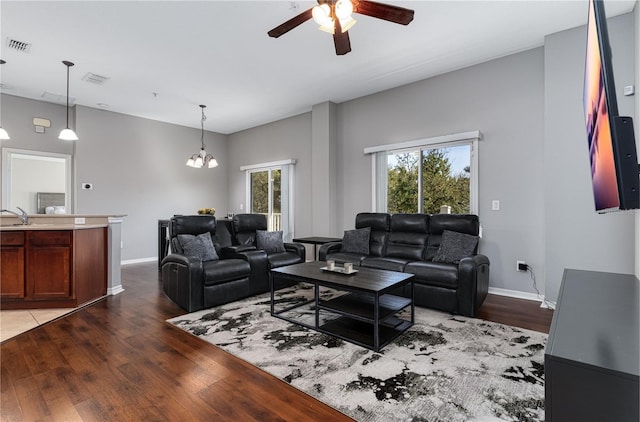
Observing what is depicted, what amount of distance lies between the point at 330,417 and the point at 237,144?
24.1 feet

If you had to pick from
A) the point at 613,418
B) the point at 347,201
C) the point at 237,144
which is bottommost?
the point at 613,418

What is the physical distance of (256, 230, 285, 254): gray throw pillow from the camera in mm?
4566

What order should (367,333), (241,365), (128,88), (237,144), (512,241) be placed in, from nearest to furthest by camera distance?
(241,365) < (367,333) < (512,241) < (128,88) < (237,144)

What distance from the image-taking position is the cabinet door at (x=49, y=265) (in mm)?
3533

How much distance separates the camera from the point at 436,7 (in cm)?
306

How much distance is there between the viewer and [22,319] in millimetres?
3215

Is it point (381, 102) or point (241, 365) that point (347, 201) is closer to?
point (381, 102)

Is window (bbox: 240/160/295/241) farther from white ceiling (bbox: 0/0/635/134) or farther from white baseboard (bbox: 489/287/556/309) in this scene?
white baseboard (bbox: 489/287/556/309)

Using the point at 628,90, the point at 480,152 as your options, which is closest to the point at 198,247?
the point at 480,152

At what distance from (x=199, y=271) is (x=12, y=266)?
2146mm

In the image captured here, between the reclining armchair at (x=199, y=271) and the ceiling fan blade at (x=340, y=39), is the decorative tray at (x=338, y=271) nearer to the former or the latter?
the reclining armchair at (x=199, y=271)

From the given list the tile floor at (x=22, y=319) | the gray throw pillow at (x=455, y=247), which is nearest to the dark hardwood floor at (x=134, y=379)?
the tile floor at (x=22, y=319)

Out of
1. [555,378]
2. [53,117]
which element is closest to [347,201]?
[555,378]

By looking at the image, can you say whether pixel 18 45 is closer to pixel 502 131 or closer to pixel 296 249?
pixel 296 249
